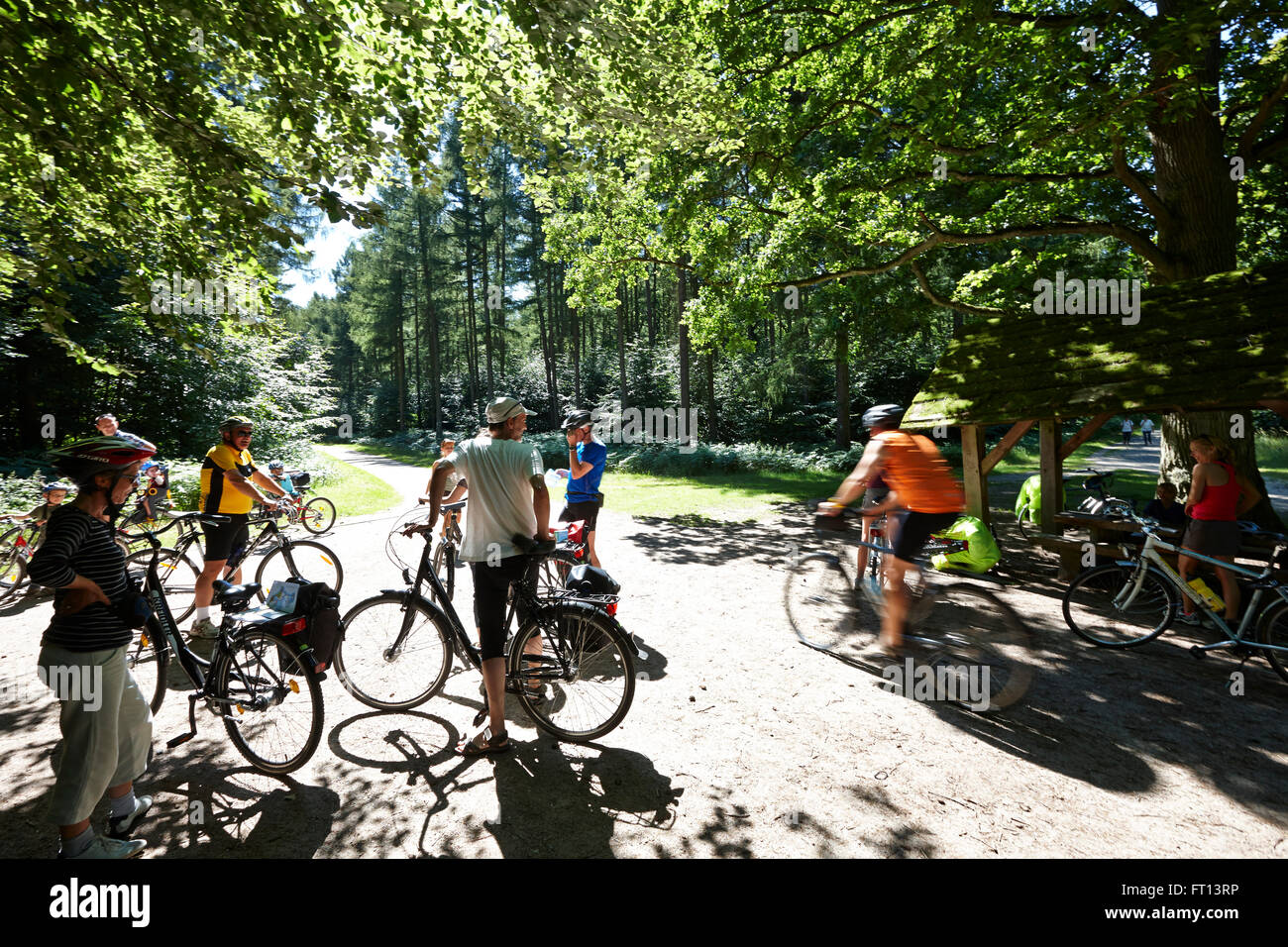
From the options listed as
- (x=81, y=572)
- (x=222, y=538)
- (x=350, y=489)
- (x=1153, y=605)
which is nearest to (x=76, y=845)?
(x=81, y=572)

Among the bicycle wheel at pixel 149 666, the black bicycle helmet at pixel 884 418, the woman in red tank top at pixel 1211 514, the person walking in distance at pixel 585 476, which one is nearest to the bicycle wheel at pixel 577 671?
the bicycle wheel at pixel 149 666

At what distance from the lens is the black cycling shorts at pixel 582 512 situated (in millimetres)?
7355

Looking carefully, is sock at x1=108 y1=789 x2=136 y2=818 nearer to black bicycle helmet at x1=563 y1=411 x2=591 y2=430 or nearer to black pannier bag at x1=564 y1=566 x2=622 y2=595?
black pannier bag at x1=564 y1=566 x2=622 y2=595

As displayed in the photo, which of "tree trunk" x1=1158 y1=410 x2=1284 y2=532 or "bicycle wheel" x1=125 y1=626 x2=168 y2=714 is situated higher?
"tree trunk" x1=1158 y1=410 x2=1284 y2=532

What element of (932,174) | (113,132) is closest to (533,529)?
(113,132)

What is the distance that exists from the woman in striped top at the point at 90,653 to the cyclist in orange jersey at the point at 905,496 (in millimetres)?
5004

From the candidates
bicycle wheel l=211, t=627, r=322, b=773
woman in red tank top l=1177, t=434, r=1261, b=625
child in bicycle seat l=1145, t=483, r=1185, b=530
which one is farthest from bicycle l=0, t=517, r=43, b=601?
child in bicycle seat l=1145, t=483, r=1185, b=530

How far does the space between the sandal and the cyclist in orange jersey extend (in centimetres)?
339

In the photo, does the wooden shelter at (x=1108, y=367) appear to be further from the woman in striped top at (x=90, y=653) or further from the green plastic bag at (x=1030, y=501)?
the woman in striped top at (x=90, y=653)

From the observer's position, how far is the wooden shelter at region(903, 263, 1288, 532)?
6.77 m

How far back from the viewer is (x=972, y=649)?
16.8ft
